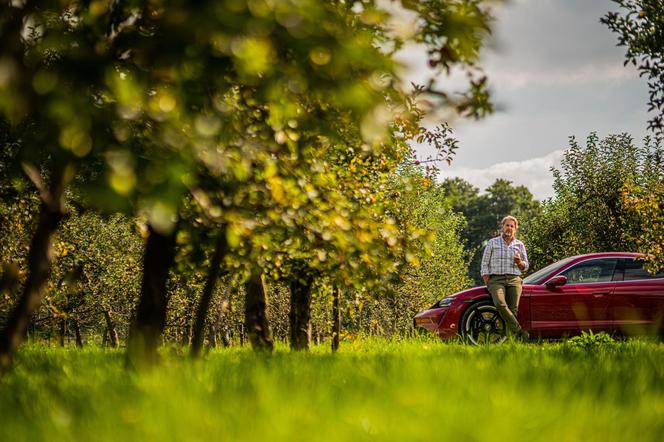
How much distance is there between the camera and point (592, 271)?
36.8 ft

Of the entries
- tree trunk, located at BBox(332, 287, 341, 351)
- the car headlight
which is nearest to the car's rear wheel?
the car headlight

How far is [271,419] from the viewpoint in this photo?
2645 mm

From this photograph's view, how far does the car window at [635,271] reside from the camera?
11.1 meters

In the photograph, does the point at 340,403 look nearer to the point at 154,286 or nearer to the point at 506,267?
the point at 154,286

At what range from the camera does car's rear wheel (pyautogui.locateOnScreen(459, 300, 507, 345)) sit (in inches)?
425

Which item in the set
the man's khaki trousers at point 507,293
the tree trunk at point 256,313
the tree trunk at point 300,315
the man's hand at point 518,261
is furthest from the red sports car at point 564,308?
the tree trunk at point 256,313

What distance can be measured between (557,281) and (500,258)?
4.74ft

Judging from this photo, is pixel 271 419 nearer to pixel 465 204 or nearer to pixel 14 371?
pixel 14 371

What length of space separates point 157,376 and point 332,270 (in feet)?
6.19

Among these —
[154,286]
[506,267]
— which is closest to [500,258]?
[506,267]

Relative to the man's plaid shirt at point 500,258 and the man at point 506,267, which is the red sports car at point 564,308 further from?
the man's plaid shirt at point 500,258

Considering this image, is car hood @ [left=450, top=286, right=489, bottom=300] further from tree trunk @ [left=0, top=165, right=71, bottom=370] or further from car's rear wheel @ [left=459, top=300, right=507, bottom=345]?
tree trunk @ [left=0, top=165, right=71, bottom=370]

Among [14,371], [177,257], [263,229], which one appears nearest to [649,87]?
[263,229]

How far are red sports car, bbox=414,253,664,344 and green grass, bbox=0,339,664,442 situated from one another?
618 centimetres
